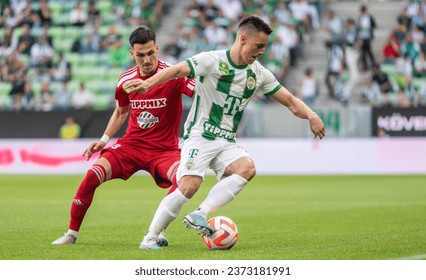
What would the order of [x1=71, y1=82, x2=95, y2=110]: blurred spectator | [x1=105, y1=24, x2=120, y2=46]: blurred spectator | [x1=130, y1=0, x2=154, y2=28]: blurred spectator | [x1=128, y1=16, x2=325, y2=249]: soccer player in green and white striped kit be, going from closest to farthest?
[x1=128, y1=16, x2=325, y2=249]: soccer player in green and white striped kit → [x1=71, y1=82, x2=95, y2=110]: blurred spectator → [x1=105, y1=24, x2=120, y2=46]: blurred spectator → [x1=130, y1=0, x2=154, y2=28]: blurred spectator

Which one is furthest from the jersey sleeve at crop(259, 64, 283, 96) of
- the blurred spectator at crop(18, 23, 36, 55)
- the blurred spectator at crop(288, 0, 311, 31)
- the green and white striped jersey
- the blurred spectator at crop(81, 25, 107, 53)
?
the blurred spectator at crop(18, 23, 36, 55)

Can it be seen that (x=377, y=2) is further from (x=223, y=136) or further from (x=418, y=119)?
(x=223, y=136)

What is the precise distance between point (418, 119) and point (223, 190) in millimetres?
15282

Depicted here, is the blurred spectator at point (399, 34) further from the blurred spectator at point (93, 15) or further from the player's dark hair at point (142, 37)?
the player's dark hair at point (142, 37)

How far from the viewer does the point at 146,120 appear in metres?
10.5

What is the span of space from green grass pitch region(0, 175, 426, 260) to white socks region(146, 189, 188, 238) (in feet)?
0.78

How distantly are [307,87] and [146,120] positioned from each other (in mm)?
16459

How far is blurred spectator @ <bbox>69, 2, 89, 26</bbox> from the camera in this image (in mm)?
A: 31484

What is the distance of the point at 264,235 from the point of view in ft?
36.9

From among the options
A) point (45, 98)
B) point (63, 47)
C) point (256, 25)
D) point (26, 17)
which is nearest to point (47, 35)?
point (63, 47)

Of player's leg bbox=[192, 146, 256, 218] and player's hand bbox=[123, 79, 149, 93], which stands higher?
player's hand bbox=[123, 79, 149, 93]

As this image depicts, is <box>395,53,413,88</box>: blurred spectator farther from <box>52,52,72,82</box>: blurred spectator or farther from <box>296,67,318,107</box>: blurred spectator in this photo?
<box>52,52,72,82</box>: blurred spectator

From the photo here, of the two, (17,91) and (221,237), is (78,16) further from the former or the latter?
(221,237)

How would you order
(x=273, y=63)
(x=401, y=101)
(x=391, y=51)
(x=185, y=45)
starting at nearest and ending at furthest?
(x=401, y=101) < (x=391, y=51) < (x=273, y=63) < (x=185, y=45)
